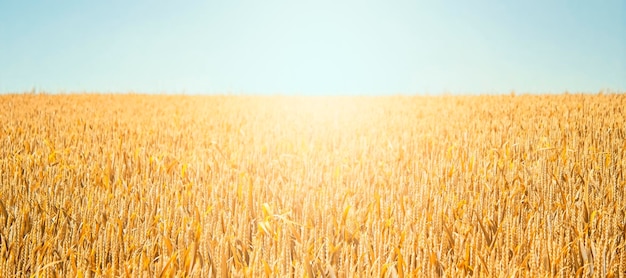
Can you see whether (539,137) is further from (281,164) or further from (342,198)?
(342,198)

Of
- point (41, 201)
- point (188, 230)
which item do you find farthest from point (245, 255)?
point (41, 201)

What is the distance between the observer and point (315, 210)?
118 inches

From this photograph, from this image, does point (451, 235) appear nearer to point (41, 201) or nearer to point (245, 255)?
point (245, 255)

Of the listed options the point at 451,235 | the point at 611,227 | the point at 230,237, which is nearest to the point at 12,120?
the point at 230,237

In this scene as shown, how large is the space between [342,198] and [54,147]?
12.8ft

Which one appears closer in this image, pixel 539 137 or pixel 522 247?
pixel 522 247

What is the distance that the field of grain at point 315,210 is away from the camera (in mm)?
2254

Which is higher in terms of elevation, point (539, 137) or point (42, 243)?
point (539, 137)

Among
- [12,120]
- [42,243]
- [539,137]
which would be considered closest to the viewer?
[42,243]

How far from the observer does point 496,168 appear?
14.0 feet

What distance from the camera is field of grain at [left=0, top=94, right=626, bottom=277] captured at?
2.25 m

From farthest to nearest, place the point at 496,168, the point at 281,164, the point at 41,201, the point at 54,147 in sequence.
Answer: the point at 54,147 → the point at 281,164 → the point at 496,168 → the point at 41,201

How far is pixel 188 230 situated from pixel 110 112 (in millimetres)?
9388

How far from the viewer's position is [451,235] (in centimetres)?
261
